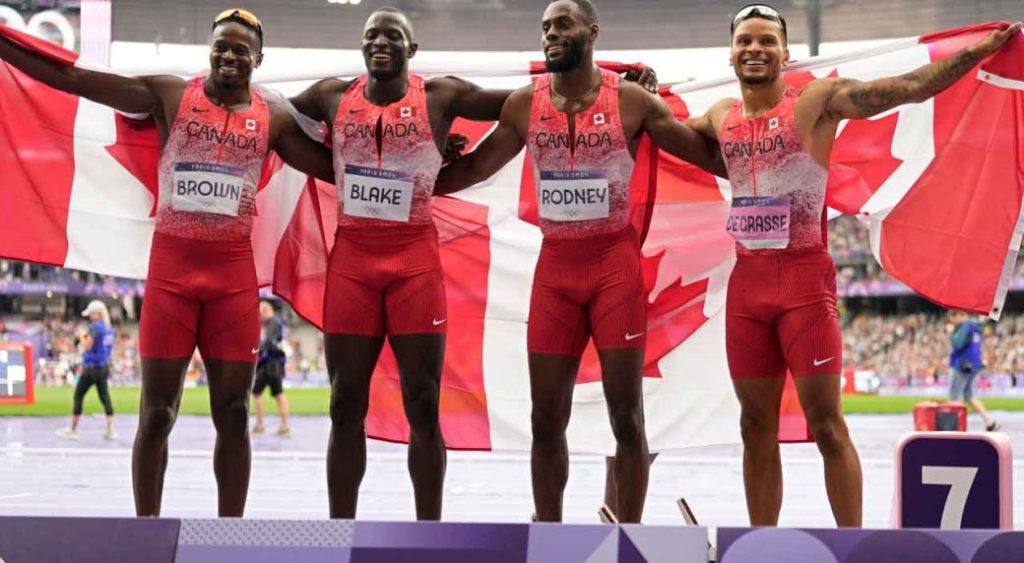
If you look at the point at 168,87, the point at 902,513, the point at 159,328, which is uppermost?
the point at 168,87

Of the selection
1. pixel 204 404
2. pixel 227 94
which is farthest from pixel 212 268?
pixel 204 404

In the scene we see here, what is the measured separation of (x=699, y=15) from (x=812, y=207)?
968cm

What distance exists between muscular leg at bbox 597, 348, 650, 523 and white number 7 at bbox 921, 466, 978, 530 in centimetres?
100

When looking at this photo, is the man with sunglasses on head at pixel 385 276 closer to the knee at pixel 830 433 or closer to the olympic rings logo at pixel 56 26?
the knee at pixel 830 433

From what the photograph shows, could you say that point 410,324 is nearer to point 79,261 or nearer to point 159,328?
point 159,328

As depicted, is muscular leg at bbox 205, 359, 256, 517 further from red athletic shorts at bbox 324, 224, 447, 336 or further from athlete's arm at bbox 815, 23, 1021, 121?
athlete's arm at bbox 815, 23, 1021, 121

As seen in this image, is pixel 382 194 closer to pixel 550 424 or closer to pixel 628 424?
pixel 550 424

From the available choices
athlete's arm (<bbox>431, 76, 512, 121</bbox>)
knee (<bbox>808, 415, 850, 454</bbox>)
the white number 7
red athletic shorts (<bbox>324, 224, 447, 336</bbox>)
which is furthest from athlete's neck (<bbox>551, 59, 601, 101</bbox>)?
the white number 7

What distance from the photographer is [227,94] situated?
4.43 meters

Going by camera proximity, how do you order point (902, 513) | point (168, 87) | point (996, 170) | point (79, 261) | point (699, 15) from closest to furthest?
point (902, 513), point (168, 87), point (996, 170), point (79, 261), point (699, 15)

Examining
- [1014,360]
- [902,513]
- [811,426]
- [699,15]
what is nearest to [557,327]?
[811,426]

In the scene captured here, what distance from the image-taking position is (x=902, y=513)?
4152 mm

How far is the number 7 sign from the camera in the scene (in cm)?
409

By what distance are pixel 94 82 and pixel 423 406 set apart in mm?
1795
